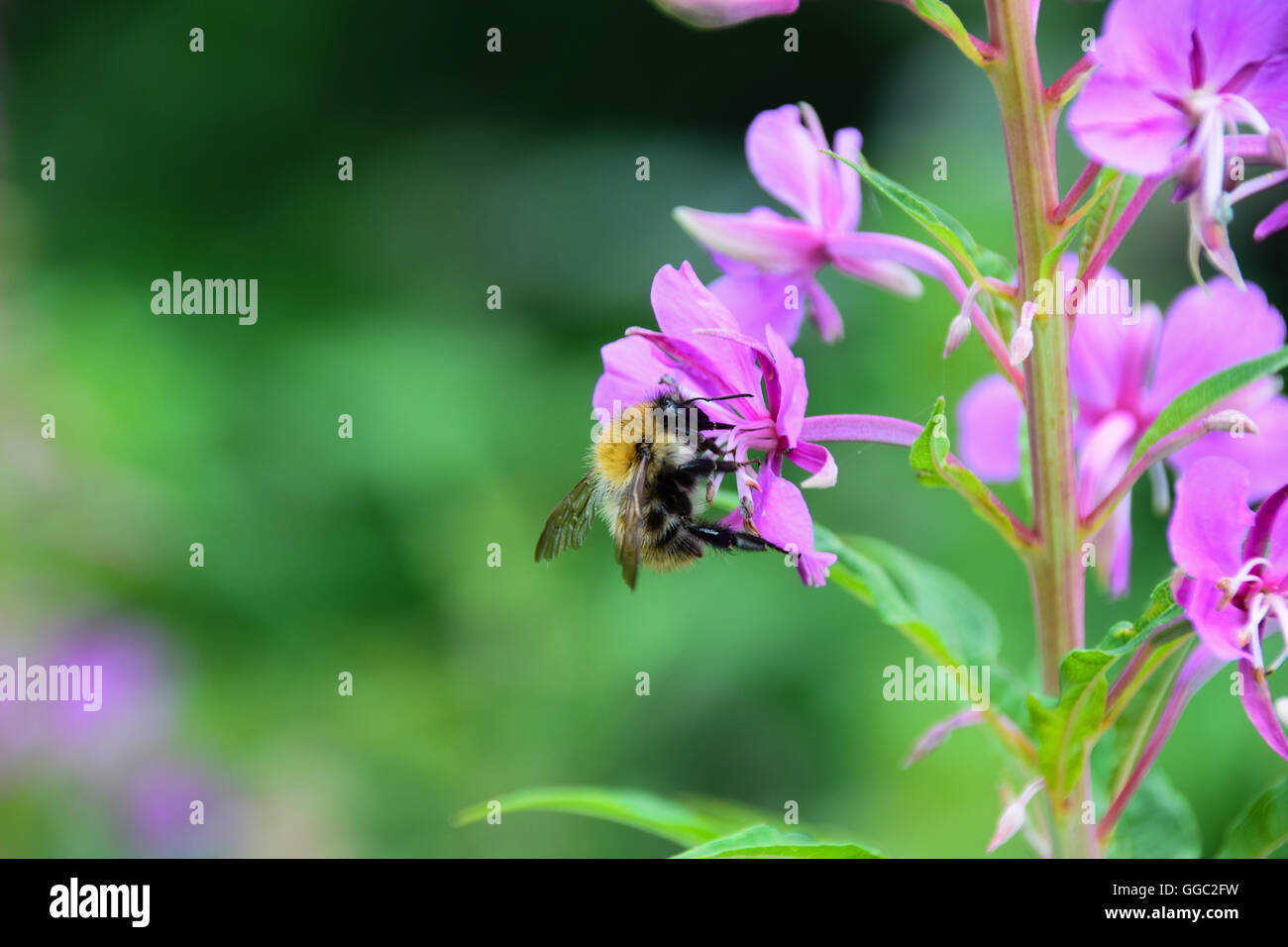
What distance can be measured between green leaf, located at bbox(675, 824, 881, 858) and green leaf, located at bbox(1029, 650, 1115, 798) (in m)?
0.28

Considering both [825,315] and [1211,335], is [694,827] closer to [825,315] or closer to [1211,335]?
[825,315]

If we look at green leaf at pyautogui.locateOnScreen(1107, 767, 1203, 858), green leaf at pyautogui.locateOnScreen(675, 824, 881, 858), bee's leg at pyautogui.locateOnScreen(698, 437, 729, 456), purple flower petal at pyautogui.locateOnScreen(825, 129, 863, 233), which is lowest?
green leaf at pyautogui.locateOnScreen(1107, 767, 1203, 858)

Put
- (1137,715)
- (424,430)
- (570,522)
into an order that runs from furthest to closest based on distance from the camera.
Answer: (424,430) → (570,522) → (1137,715)

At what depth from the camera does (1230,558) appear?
1384mm

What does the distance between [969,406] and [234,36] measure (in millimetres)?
6121

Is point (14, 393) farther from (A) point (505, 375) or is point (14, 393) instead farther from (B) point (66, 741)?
(A) point (505, 375)

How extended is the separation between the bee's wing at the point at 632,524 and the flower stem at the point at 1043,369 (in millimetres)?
623

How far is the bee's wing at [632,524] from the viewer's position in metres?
1.93

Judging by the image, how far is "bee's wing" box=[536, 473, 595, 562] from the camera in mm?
2275

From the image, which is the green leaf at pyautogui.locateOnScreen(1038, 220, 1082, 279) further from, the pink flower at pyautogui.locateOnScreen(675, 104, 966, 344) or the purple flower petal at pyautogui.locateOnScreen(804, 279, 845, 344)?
the purple flower petal at pyautogui.locateOnScreen(804, 279, 845, 344)

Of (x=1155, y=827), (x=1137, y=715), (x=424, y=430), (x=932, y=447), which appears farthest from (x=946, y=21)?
(x=424, y=430)

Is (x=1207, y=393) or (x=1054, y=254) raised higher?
(x=1054, y=254)

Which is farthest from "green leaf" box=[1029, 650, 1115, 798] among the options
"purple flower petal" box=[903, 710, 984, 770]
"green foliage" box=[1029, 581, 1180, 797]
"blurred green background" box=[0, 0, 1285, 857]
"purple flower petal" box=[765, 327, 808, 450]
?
"blurred green background" box=[0, 0, 1285, 857]

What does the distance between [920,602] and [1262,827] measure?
23.3 inches
